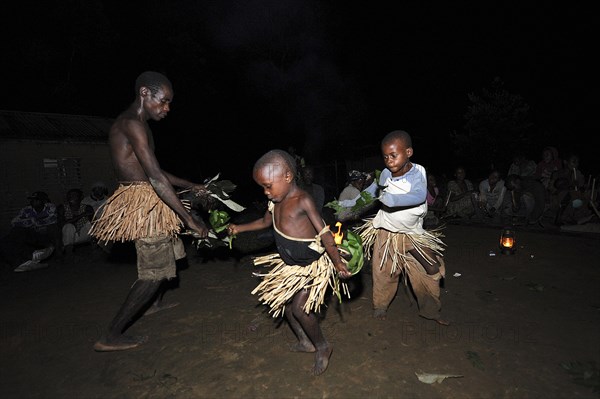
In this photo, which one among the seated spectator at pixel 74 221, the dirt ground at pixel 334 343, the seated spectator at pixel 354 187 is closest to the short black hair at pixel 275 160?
the dirt ground at pixel 334 343

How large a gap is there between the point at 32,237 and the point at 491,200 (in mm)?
9375

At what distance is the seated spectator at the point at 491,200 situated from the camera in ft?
26.5

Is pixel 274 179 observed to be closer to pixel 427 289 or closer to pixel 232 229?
pixel 232 229

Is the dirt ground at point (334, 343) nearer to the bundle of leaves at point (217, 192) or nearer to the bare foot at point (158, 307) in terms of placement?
the bare foot at point (158, 307)

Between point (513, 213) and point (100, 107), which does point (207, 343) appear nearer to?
point (513, 213)

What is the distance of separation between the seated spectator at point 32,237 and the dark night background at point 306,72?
8.15 meters

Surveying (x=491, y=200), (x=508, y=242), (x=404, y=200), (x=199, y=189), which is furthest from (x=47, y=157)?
(x=491, y=200)

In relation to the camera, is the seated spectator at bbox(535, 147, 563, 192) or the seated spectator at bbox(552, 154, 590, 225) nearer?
the seated spectator at bbox(552, 154, 590, 225)

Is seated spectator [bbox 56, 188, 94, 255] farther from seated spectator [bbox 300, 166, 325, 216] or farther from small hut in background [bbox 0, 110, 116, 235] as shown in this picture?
seated spectator [bbox 300, 166, 325, 216]

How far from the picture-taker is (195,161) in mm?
15461

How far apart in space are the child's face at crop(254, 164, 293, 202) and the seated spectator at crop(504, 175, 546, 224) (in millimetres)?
6800

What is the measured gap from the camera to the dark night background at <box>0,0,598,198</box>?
573 inches

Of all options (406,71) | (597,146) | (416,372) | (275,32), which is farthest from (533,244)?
(275,32)

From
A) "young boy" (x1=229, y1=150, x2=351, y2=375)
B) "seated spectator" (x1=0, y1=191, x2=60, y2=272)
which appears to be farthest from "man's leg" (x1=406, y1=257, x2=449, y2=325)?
"seated spectator" (x1=0, y1=191, x2=60, y2=272)
